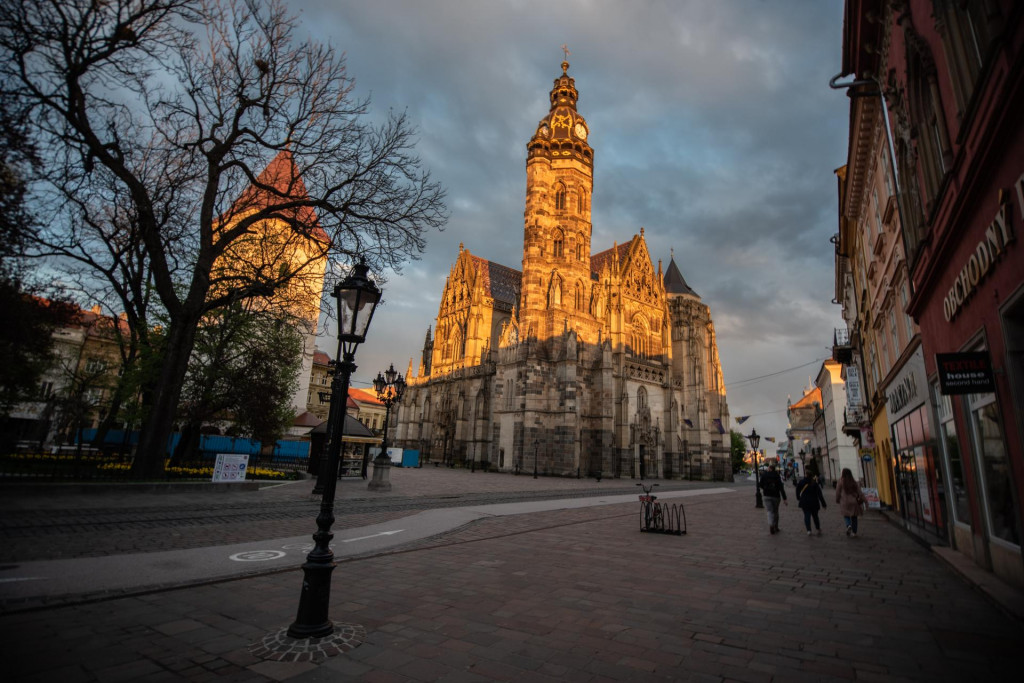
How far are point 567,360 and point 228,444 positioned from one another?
28.0 metres

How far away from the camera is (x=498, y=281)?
5944 cm

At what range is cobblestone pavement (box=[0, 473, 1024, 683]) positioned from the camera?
3537mm

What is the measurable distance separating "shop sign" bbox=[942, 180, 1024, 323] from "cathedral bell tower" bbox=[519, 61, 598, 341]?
34.6 metres

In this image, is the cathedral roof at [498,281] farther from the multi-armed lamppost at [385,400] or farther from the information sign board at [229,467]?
the information sign board at [229,467]

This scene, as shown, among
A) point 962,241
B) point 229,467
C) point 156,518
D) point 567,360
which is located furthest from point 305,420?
point 962,241

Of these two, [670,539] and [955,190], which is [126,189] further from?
[955,190]

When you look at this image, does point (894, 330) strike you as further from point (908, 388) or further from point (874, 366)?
point (874, 366)

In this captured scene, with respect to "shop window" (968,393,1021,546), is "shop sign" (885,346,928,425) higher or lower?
higher

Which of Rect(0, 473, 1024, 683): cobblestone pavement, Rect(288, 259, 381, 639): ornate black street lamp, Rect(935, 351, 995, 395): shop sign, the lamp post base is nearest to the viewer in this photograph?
Rect(0, 473, 1024, 683): cobblestone pavement

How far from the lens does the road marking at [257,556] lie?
22.4ft

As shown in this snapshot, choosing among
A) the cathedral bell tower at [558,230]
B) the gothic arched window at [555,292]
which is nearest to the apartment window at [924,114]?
the cathedral bell tower at [558,230]

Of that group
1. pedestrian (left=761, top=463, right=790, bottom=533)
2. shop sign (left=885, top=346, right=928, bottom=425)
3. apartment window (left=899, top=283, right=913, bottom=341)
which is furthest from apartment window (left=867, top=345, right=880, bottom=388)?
pedestrian (left=761, top=463, right=790, bottom=533)

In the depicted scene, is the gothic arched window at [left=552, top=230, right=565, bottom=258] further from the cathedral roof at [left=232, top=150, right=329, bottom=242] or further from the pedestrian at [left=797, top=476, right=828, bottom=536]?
the pedestrian at [left=797, top=476, right=828, bottom=536]

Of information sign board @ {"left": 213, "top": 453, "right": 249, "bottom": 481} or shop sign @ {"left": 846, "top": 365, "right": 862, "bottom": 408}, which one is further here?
shop sign @ {"left": 846, "top": 365, "right": 862, "bottom": 408}
